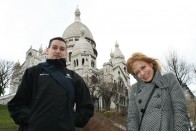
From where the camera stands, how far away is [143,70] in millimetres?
5176

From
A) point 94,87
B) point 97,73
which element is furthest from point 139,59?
point 97,73

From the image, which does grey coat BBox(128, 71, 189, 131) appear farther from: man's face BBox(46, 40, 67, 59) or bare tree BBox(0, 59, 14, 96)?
bare tree BBox(0, 59, 14, 96)

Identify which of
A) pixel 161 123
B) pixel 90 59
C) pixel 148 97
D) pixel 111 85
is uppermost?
A: pixel 90 59

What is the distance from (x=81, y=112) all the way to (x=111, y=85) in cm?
4797

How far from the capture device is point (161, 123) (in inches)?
180

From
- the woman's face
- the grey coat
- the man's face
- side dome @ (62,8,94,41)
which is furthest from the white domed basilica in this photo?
the grey coat

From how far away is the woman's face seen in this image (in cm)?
514

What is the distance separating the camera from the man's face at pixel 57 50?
5348mm

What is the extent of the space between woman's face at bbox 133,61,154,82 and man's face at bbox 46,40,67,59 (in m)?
1.20

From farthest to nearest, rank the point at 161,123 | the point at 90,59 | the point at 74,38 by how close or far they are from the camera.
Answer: the point at 74,38
the point at 90,59
the point at 161,123

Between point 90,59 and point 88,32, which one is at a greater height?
point 88,32

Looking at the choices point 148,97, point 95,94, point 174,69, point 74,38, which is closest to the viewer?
point 148,97

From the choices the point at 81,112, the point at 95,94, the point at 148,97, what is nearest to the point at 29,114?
the point at 81,112

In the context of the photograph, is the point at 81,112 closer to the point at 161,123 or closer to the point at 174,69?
the point at 161,123
